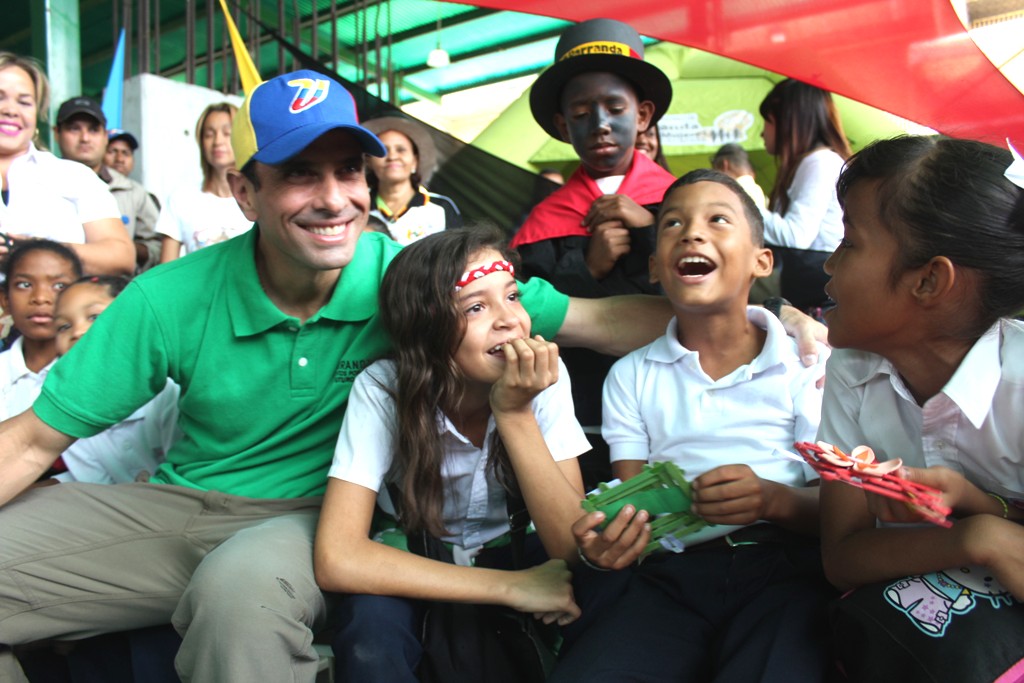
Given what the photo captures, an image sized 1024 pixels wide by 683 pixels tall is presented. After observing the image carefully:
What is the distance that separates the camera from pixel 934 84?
2.03m

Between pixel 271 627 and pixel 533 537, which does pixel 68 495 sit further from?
pixel 533 537

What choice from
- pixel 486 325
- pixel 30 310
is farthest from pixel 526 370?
pixel 30 310

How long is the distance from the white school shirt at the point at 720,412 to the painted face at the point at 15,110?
271 centimetres

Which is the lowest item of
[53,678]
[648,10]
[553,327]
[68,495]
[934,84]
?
[53,678]

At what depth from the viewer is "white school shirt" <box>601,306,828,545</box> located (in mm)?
1973

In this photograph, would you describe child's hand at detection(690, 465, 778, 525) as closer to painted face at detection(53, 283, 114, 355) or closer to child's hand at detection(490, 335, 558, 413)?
child's hand at detection(490, 335, 558, 413)

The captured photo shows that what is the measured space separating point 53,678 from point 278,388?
91 cm

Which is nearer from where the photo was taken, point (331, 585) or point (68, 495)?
point (331, 585)

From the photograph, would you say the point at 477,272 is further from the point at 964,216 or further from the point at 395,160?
the point at 395,160

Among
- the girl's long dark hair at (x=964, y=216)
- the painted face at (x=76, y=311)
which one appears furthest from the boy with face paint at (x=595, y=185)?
the painted face at (x=76, y=311)

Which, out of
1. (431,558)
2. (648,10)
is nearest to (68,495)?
(431,558)

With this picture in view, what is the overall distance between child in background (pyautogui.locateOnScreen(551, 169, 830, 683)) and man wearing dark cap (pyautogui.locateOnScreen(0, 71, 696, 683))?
0.99 ft

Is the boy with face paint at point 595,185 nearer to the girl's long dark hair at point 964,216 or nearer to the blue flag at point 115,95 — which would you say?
the girl's long dark hair at point 964,216

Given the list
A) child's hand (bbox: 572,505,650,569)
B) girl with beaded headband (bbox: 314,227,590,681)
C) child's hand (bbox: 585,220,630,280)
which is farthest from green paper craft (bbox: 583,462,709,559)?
child's hand (bbox: 585,220,630,280)
